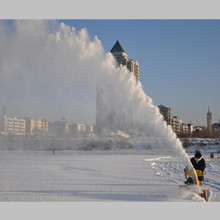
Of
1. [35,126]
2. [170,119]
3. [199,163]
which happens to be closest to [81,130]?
[35,126]

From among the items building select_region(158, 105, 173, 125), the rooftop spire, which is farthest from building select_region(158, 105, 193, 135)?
the rooftop spire

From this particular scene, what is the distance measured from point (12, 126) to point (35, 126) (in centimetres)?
380

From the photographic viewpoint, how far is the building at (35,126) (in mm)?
40094

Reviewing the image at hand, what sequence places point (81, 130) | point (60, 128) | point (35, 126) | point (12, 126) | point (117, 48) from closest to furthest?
point (117, 48)
point (81, 130)
point (35, 126)
point (12, 126)
point (60, 128)

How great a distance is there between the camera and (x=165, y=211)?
620cm

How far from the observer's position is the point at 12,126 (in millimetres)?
41219

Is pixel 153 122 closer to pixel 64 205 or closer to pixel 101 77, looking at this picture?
pixel 101 77

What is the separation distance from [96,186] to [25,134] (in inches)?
1353

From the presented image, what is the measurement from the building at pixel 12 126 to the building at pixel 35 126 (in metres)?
0.70

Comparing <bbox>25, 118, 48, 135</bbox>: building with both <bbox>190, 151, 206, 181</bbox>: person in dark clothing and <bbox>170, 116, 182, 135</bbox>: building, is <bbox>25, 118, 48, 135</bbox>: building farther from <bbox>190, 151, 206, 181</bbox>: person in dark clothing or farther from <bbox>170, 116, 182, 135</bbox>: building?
<bbox>190, 151, 206, 181</bbox>: person in dark clothing

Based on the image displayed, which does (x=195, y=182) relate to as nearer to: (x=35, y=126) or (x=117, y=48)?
(x=117, y=48)

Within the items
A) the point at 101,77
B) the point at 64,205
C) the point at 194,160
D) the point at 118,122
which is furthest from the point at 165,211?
the point at 118,122

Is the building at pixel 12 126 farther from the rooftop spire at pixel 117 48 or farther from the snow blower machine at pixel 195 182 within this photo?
the snow blower machine at pixel 195 182

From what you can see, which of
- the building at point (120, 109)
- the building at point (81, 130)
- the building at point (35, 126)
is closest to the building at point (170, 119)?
the building at point (81, 130)
